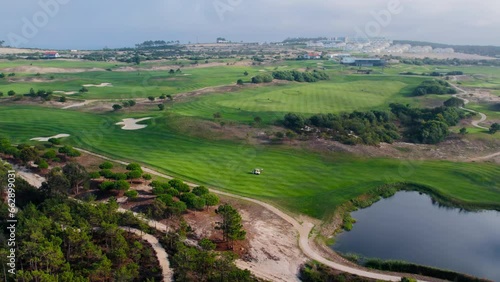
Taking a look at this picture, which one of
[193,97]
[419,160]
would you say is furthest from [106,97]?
[419,160]

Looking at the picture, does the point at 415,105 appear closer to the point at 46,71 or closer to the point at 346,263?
the point at 346,263

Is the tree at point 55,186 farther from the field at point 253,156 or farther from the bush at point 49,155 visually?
the field at point 253,156

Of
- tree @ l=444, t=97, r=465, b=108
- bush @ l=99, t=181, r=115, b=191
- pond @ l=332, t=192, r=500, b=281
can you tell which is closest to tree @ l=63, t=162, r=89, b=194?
bush @ l=99, t=181, r=115, b=191

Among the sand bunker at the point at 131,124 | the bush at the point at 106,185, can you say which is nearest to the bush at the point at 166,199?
the bush at the point at 106,185

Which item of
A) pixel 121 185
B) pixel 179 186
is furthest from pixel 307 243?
pixel 121 185

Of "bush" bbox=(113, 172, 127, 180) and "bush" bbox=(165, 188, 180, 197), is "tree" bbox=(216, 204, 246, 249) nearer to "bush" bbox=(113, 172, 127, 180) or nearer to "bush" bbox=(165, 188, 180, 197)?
"bush" bbox=(165, 188, 180, 197)
